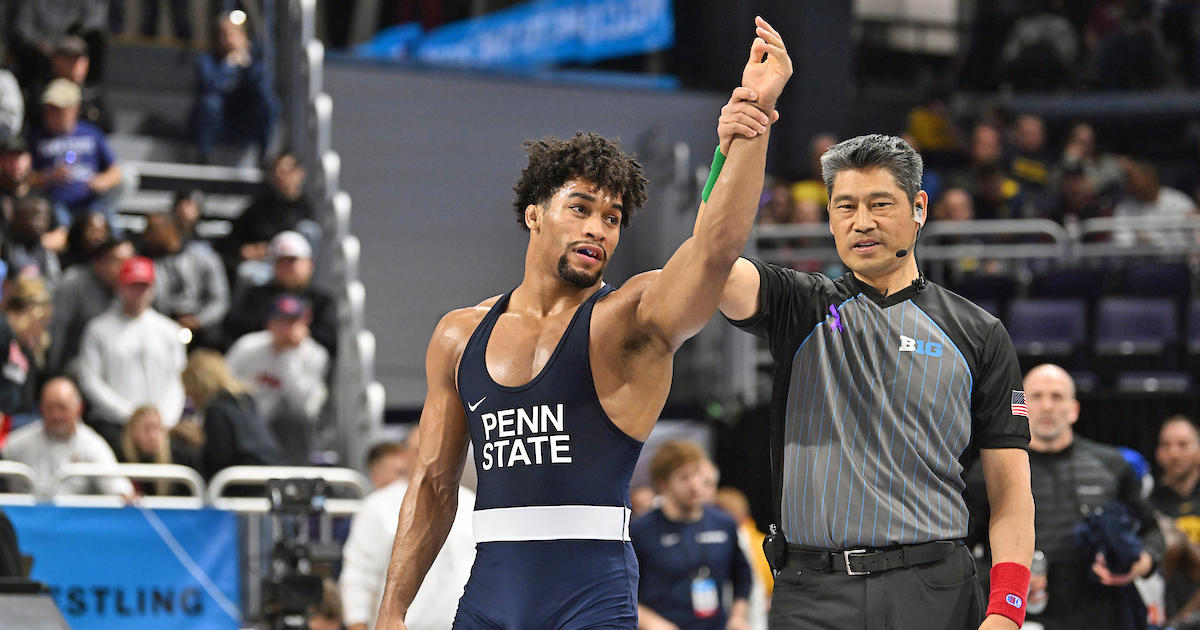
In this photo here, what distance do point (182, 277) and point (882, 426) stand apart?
7263mm

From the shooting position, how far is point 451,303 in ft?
48.2

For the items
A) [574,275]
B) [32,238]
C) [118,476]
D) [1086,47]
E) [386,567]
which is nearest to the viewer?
[574,275]

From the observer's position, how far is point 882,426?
3785 millimetres

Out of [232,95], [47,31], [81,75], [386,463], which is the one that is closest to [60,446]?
[386,463]

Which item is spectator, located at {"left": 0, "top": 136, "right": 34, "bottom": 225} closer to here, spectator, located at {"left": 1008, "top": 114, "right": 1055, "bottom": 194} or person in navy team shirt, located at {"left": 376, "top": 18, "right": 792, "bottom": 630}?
person in navy team shirt, located at {"left": 376, "top": 18, "right": 792, "bottom": 630}

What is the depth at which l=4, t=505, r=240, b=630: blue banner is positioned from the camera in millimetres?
7316

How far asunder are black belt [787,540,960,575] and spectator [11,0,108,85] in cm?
875

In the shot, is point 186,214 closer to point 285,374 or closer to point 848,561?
point 285,374

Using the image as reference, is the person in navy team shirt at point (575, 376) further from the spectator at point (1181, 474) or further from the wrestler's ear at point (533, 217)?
the spectator at point (1181, 474)

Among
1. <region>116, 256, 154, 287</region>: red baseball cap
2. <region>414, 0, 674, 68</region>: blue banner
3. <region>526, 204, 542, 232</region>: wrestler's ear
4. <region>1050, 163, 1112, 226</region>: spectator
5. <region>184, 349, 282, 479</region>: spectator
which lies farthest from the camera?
<region>414, 0, 674, 68</region>: blue banner

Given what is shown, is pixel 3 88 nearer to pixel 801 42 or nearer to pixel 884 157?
pixel 884 157

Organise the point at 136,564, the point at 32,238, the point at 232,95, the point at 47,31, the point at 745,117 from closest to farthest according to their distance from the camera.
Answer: the point at 745,117
the point at 136,564
the point at 32,238
the point at 47,31
the point at 232,95

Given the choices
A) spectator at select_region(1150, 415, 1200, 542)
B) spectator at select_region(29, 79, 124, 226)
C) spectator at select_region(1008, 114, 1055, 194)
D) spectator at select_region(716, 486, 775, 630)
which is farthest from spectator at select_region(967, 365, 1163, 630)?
spectator at select_region(1008, 114, 1055, 194)

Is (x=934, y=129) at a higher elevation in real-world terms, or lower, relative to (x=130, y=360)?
higher
